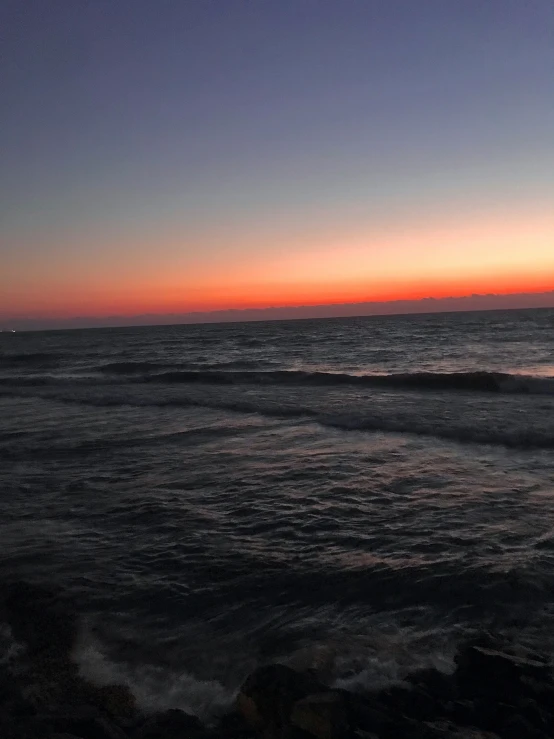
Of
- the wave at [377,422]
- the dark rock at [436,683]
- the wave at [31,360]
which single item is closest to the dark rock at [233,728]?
the dark rock at [436,683]

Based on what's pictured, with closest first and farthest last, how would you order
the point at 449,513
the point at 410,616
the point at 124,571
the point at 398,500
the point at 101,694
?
the point at 101,694 → the point at 410,616 → the point at 124,571 → the point at 449,513 → the point at 398,500

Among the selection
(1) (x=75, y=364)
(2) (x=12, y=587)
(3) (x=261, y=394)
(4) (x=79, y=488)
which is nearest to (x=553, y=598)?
(2) (x=12, y=587)

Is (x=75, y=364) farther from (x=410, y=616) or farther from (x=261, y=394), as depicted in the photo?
(x=410, y=616)

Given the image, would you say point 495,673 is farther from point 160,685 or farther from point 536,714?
point 160,685

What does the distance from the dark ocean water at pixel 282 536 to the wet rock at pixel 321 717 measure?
0.50 m

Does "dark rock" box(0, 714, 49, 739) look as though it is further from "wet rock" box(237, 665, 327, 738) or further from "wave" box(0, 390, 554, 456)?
"wave" box(0, 390, 554, 456)

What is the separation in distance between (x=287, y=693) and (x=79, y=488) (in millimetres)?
6606

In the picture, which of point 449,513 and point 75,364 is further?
point 75,364

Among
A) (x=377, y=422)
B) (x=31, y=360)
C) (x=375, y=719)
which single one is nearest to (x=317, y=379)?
(x=377, y=422)

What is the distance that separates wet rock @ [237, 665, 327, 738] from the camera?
3543mm

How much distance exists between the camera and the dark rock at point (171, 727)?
356 cm

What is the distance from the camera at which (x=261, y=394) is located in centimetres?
2186

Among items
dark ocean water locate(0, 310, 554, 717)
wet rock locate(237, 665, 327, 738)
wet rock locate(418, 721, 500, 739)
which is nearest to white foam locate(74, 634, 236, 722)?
dark ocean water locate(0, 310, 554, 717)

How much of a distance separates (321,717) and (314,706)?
79mm
